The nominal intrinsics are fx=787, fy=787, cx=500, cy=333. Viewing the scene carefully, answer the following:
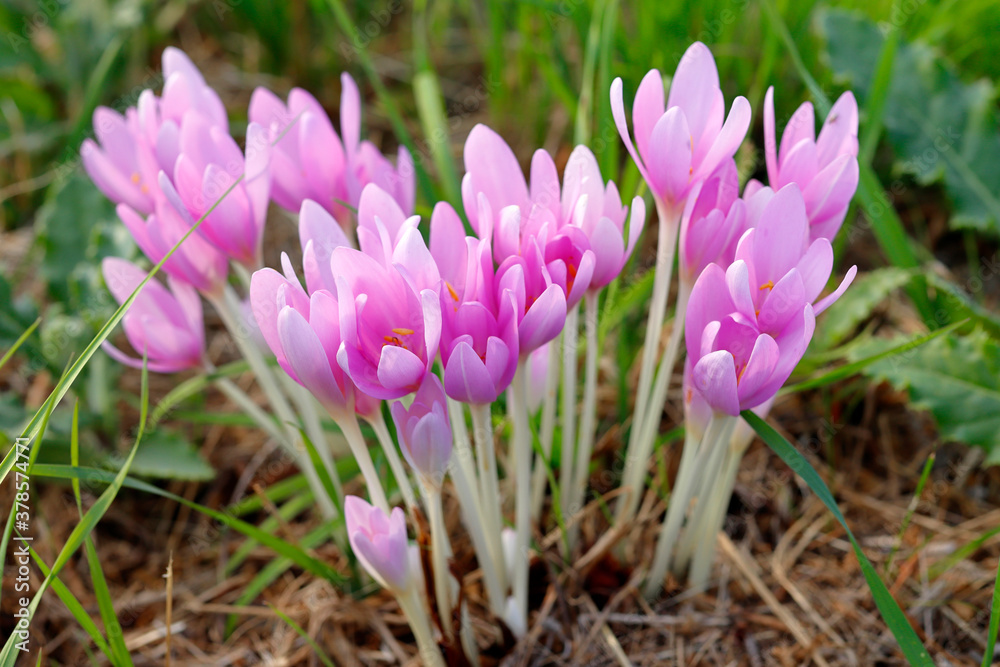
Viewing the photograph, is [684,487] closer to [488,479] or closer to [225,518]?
[488,479]

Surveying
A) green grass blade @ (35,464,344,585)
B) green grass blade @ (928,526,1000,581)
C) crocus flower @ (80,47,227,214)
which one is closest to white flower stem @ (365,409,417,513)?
green grass blade @ (35,464,344,585)

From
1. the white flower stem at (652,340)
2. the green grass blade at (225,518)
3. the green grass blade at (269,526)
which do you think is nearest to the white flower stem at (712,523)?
the white flower stem at (652,340)

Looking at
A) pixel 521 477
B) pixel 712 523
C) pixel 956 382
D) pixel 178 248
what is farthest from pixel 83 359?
pixel 956 382

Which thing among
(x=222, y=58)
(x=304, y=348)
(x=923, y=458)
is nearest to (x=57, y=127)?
(x=222, y=58)

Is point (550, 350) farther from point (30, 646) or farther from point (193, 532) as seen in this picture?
point (30, 646)

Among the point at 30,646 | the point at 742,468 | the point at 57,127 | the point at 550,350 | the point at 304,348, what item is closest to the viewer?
the point at 304,348

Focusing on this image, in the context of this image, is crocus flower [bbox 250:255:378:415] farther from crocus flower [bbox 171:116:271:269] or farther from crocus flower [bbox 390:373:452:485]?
crocus flower [bbox 171:116:271:269]
